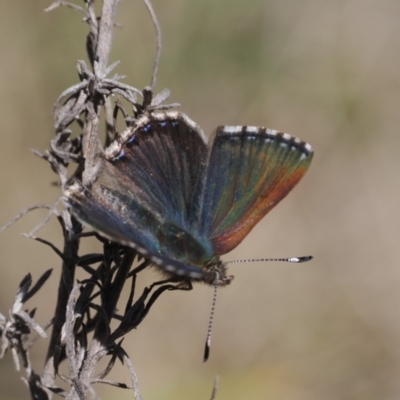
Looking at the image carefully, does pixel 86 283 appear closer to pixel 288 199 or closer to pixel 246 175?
pixel 246 175

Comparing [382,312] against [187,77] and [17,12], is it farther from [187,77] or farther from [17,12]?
[17,12]

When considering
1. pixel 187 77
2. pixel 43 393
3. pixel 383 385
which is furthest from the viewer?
pixel 187 77

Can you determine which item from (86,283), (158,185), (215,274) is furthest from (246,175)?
(86,283)

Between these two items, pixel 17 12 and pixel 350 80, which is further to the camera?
pixel 350 80

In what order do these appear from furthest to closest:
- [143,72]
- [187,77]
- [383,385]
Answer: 1. [187,77]
2. [143,72]
3. [383,385]

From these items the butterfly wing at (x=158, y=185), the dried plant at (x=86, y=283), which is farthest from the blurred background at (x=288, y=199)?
the dried plant at (x=86, y=283)

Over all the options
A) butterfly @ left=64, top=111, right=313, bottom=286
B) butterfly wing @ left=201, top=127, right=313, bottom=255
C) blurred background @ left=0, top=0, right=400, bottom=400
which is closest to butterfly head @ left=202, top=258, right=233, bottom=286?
butterfly @ left=64, top=111, right=313, bottom=286

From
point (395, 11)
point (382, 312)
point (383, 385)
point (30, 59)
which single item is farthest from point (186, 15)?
point (383, 385)

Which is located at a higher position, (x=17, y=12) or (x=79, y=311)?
(x=17, y=12)

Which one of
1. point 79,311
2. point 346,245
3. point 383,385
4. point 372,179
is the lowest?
point 383,385
